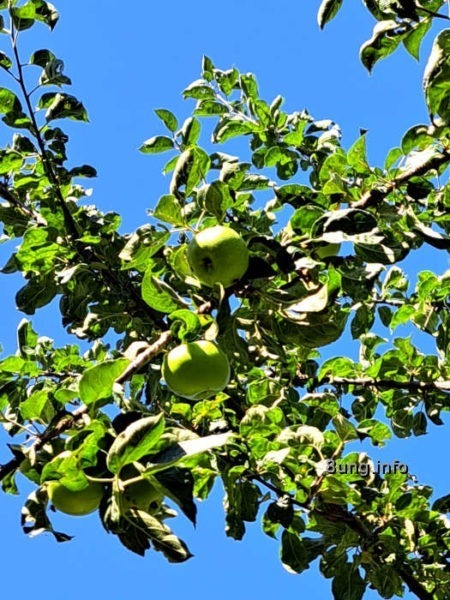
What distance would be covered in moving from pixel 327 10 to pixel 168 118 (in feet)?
3.01

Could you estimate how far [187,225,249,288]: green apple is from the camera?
6.12ft

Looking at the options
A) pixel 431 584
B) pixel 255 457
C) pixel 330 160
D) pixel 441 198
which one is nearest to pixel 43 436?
pixel 255 457

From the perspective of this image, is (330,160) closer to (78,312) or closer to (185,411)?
(185,411)

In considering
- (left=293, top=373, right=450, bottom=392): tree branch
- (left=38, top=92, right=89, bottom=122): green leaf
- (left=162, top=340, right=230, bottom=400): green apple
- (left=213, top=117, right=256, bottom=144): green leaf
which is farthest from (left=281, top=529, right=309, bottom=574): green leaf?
(left=38, top=92, right=89, bottom=122): green leaf

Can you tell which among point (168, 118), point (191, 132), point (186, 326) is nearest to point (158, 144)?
point (168, 118)

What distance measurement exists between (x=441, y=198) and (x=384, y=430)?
2.96 feet

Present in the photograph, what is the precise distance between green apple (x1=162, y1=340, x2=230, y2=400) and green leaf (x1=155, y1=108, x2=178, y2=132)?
1.11 metres

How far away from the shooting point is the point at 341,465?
2.70 metres

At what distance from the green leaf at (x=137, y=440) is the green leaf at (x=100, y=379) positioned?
0.21m

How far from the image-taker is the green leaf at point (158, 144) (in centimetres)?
270

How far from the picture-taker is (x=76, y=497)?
1.60 metres

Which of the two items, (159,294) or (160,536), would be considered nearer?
(160,536)

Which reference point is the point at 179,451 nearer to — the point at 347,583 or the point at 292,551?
the point at 292,551

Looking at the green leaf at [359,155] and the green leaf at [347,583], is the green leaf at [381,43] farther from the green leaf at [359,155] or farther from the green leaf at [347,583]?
the green leaf at [347,583]
